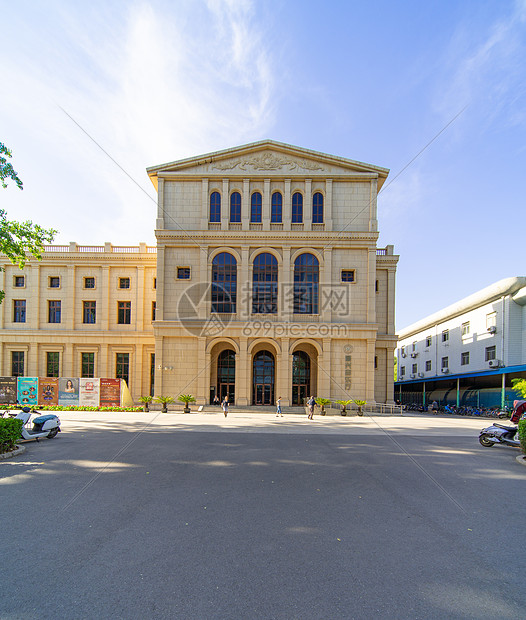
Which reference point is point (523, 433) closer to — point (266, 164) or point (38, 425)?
point (38, 425)

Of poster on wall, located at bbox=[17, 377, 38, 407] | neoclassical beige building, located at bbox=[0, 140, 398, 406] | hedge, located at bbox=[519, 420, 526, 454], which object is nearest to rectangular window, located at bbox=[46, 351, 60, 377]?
neoclassical beige building, located at bbox=[0, 140, 398, 406]

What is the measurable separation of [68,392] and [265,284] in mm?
18850

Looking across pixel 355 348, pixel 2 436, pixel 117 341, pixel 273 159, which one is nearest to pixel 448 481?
pixel 2 436

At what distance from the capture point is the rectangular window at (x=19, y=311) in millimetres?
35000

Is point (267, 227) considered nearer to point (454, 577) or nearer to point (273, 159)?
point (273, 159)

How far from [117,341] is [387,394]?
2754 centimetres

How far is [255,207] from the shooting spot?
31562mm

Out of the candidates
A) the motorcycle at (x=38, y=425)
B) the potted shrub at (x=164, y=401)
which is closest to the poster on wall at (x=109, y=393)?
the potted shrub at (x=164, y=401)

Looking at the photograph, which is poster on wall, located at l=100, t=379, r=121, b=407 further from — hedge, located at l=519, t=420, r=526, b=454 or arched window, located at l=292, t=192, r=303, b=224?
hedge, located at l=519, t=420, r=526, b=454

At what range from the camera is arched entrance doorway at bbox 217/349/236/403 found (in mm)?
32000

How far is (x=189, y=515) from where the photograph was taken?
6.28 metres

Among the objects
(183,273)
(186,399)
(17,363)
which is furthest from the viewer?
(17,363)

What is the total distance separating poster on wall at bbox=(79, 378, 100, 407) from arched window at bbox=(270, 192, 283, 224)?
20.8 metres

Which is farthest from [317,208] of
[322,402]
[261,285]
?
[322,402]
